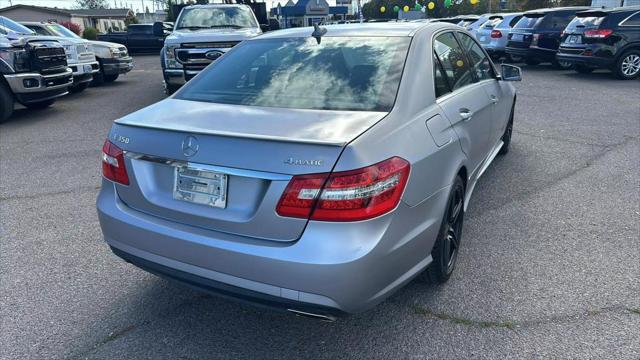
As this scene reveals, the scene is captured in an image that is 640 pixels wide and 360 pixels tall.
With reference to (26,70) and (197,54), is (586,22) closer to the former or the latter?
(197,54)

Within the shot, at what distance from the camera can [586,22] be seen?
12508mm

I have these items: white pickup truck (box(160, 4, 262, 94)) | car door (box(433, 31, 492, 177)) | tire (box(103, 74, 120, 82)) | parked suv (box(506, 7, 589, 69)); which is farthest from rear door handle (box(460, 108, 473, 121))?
tire (box(103, 74, 120, 82))

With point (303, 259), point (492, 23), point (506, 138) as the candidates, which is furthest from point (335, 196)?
point (492, 23)

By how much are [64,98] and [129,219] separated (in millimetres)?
11087

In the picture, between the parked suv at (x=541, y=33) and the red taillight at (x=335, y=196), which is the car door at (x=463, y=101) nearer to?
the red taillight at (x=335, y=196)

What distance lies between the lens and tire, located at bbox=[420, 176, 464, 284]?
2963 mm

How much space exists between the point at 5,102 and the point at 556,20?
47.8 ft

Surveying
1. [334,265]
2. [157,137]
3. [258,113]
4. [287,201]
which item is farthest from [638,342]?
[157,137]

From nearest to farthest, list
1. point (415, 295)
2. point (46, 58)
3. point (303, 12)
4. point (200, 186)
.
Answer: point (200, 186) → point (415, 295) → point (46, 58) → point (303, 12)

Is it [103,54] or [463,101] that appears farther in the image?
[103,54]

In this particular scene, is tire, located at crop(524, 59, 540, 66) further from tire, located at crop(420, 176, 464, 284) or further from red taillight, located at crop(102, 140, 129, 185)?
red taillight, located at crop(102, 140, 129, 185)

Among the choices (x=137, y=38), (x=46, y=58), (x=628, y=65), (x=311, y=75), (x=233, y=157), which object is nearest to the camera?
(x=233, y=157)

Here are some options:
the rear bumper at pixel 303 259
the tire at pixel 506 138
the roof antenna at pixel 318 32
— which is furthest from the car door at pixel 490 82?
the rear bumper at pixel 303 259

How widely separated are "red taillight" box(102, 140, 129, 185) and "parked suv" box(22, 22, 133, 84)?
39.4 feet
